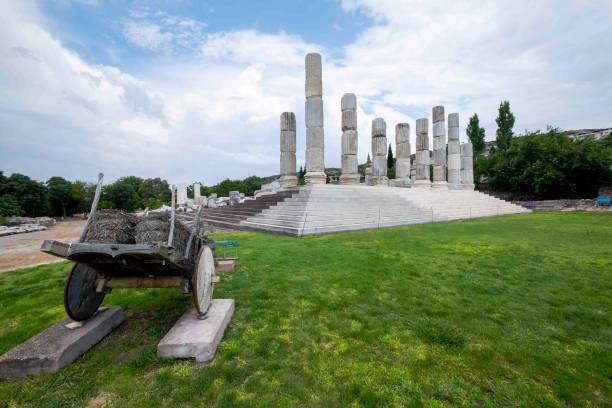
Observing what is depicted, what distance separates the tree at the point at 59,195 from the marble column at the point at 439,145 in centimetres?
4044

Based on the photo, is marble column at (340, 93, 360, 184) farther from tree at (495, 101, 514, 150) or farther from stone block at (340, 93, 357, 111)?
tree at (495, 101, 514, 150)

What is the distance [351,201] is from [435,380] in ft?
37.7

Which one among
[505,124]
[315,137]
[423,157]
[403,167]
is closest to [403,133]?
[403,167]

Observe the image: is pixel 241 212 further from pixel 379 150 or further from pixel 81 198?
pixel 81 198

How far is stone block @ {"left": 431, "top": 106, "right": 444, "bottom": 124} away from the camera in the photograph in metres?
22.8

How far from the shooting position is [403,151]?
21031 millimetres

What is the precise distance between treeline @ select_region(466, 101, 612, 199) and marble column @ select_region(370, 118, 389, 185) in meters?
16.6

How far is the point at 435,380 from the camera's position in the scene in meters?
2.29

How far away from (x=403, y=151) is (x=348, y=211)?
36.0 feet

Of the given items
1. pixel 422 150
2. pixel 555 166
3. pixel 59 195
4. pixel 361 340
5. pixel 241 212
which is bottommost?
pixel 361 340

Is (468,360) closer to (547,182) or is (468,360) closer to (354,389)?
(354,389)

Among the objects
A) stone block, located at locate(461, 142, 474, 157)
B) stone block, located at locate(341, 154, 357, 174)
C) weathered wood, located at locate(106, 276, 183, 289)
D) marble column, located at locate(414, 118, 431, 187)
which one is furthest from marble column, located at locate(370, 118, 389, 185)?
weathered wood, located at locate(106, 276, 183, 289)

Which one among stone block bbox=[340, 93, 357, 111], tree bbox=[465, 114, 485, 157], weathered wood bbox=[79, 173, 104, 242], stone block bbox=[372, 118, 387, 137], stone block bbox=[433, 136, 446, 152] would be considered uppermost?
tree bbox=[465, 114, 485, 157]

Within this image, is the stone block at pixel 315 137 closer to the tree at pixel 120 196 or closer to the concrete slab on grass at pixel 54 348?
the concrete slab on grass at pixel 54 348
